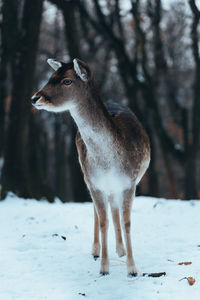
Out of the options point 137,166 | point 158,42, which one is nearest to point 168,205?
point 137,166

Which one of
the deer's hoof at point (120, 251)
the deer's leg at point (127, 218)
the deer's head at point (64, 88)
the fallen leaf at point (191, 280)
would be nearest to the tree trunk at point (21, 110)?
the deer's hoof at point (120, 251)

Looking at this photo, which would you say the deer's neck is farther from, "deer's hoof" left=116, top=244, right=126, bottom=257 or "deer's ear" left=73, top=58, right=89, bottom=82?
"deer's hoof" left=116, top=244, right=126, bottom=257

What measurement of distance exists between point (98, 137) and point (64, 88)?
707 mm

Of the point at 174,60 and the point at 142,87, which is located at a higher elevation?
the point at 174,60

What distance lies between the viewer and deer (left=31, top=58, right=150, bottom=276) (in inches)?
191

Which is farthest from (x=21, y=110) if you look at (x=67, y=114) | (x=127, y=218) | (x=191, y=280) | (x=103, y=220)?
(x=191, y=280)

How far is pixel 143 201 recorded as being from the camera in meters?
9.24

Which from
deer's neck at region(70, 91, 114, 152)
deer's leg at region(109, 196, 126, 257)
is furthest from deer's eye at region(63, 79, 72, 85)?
deer's leg at region(109, 196, 126, 257)

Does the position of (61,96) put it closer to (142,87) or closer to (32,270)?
(32,270)

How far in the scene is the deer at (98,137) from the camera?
4.86 meters

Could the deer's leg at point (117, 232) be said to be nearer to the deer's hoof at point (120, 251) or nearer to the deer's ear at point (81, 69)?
the deer's hoof at point (120, 251)

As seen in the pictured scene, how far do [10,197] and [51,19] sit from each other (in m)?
15.5

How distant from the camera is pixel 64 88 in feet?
15.9

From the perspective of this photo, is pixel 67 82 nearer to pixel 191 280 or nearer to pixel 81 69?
pixel 81 69
